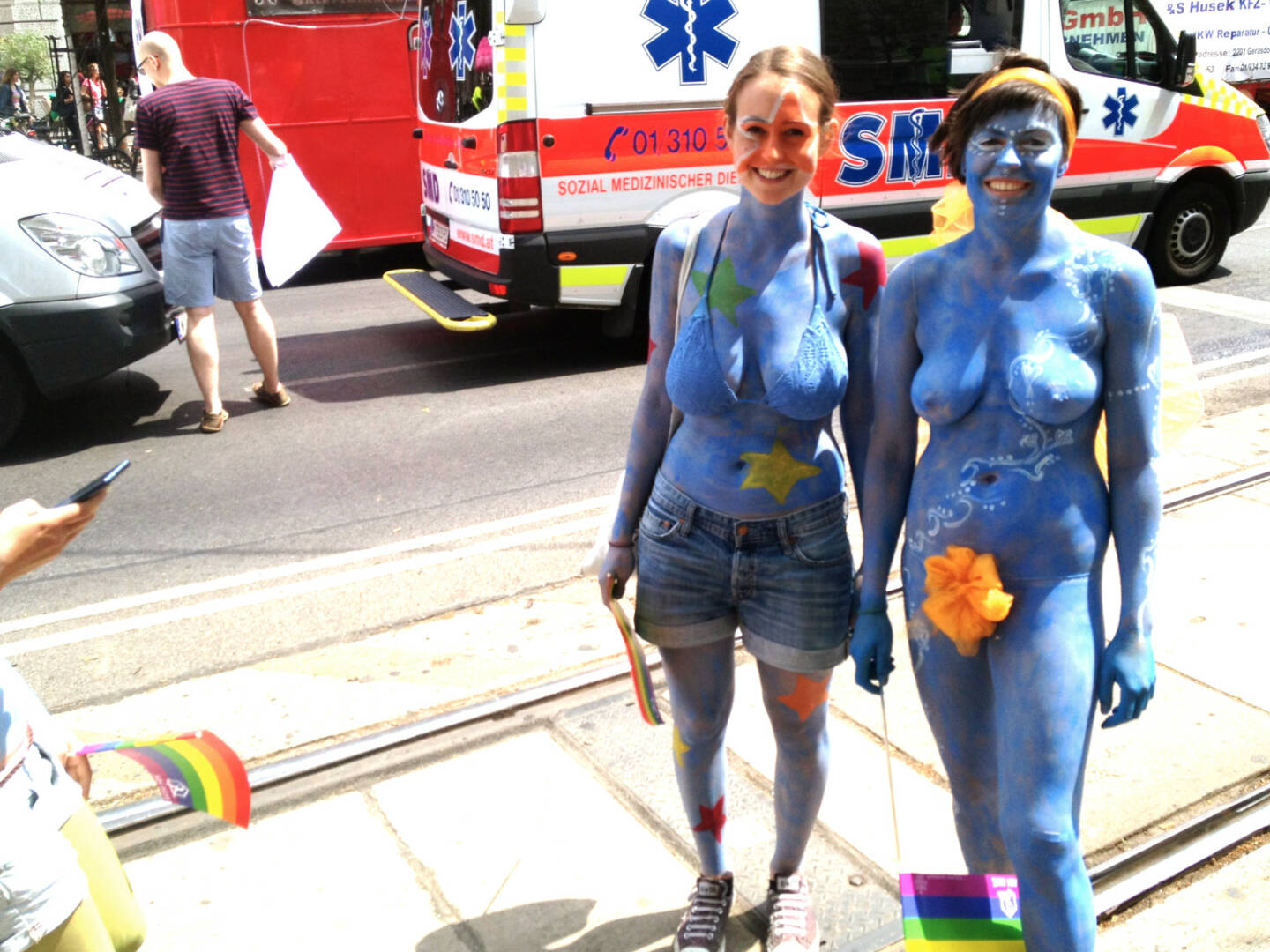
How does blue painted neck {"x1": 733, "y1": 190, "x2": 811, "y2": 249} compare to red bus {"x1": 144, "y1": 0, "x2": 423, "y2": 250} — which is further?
red bus {"x1": 144, "y1": 0, "x2": 423, "y2": 250}

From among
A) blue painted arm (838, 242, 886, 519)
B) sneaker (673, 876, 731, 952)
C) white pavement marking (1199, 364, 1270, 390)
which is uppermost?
blue painted arm (838, 242, 886, 519)

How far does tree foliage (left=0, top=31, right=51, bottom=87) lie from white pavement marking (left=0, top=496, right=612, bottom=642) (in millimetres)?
22941

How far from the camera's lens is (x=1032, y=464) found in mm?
2117

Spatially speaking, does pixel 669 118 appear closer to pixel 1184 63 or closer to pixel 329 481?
pixel 329 481

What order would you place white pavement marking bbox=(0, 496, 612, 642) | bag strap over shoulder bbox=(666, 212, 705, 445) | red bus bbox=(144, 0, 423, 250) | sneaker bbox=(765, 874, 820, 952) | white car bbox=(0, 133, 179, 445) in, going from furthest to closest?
red bus bbox=(144, 0, 423, 250) → white car bbox=(0, 133, 179, 445) → white pavement marking bbox=(0, 496, 612, 642) → sneaker bbox=(765, 874, 820, 952) → bag strap over shoulder bbox=(666, 212, 705, 445)

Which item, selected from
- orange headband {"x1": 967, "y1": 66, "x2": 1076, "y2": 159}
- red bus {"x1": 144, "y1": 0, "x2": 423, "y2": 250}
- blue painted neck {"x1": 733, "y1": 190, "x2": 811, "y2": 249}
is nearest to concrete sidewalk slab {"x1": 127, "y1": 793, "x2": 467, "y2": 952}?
blue painted neck {"x1": 733, "y1": 190, "x2": 811, "y2": 249}

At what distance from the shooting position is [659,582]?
8.13 feet

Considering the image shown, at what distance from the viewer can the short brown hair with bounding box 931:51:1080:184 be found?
6.81 feet

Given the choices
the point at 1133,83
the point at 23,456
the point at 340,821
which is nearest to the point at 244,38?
the point at 23,456

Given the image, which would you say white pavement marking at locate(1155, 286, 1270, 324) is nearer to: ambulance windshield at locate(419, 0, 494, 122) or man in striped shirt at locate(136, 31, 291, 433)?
ambulance windshield at locate(419, 0, 494, 122)

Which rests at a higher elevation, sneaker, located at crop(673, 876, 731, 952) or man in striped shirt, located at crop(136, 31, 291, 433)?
man in striped shirt, located at crop(136, 31, 291, 433)

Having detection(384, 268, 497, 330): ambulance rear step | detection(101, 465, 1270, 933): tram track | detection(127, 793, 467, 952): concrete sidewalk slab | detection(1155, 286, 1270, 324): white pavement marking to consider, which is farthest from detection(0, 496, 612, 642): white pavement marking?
detection(1155, 286, 1270, 324): white pavement marking

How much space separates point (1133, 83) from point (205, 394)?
653cm

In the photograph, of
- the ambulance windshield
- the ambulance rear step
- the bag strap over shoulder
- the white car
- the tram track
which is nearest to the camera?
the bag strap over shoulder
